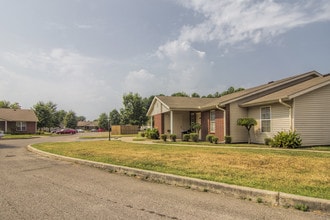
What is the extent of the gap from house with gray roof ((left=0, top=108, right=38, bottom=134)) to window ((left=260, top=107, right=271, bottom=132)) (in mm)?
45886

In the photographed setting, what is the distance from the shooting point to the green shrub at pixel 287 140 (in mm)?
15141

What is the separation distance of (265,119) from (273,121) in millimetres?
859

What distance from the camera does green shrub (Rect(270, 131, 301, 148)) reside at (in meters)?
15.1

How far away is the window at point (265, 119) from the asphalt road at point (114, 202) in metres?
12.8

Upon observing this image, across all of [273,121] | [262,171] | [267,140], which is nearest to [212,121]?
[273,121]

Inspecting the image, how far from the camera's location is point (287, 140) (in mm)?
15273

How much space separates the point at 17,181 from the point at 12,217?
3348mm

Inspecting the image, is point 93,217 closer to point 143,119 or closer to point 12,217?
point 12,217

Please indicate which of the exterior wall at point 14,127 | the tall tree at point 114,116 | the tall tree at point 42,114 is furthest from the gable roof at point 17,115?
the tall tree at point 114,116

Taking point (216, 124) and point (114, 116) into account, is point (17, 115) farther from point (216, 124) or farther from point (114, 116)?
point (216, 124)

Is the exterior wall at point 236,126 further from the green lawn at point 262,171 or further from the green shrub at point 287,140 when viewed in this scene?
the green lawn at point 262,171

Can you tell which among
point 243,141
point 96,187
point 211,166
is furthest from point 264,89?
point 96,187

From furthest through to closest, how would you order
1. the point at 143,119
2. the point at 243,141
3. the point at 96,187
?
the point at 143,119, the point at 243,141, the point at 96,187

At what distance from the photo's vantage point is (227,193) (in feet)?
19.9
